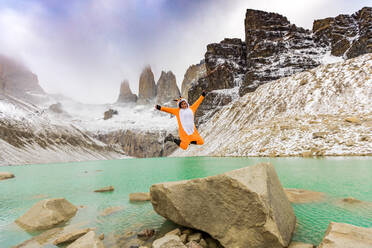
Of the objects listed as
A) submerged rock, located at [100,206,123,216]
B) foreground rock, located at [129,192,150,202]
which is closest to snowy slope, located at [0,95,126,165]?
foreground rock, located at [129,192,150,202]

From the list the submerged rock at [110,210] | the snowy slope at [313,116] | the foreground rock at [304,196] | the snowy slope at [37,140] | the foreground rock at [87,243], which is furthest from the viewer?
the snowy slope at [37,140]

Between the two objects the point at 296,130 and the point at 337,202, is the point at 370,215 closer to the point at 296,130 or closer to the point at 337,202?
the point at 337,202

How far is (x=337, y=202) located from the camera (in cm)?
868

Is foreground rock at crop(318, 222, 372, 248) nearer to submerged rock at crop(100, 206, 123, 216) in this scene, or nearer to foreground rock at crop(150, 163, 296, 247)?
foreground rock at crop(150, 163, 296, 247)

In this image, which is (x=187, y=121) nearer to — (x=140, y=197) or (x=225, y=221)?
(x=225, y=221)

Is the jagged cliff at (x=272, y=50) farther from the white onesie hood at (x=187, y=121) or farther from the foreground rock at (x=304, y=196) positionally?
the white onesie hood at (x=187, y=121)

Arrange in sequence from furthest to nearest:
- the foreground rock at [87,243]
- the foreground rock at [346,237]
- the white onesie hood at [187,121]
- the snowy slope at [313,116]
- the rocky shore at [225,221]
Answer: the snowy slope at [313,116]
the white onesie hood at [187,121]
the foreground rock at [87,243]
the rocky shore at [225,221]
the foreground rock at [346,237]

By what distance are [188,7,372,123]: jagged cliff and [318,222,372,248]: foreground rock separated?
113 m

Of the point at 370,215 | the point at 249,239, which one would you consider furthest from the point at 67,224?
the point at 370,215

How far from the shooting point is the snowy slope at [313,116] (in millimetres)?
33188

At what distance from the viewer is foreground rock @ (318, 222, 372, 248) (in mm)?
3970

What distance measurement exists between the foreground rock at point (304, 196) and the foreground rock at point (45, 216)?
1070cm

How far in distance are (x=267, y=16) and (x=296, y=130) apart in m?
126

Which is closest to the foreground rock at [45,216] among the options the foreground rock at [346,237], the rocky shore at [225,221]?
the rocky shore at [225,221]
